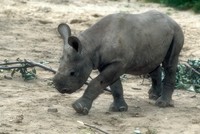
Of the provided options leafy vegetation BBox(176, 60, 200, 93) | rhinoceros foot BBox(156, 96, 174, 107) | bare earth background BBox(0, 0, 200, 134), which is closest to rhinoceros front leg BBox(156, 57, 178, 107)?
rhinoceros foot BBox(156, 96, 174, 107)

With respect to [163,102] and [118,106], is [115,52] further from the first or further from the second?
[163,102]

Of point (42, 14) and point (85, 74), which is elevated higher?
point (85, 74)

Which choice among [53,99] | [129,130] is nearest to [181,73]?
[53,99]

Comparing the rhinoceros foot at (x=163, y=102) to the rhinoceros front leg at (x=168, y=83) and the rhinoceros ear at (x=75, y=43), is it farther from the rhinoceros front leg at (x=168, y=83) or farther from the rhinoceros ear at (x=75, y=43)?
the rhinoceros ear at (x=75, y=43)

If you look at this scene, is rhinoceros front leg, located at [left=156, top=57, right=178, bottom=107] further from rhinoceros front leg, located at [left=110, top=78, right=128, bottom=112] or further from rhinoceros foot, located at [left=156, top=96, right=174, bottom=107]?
rhinoceros front leg, located at [left=110, top=78, right=128, bottom=112]

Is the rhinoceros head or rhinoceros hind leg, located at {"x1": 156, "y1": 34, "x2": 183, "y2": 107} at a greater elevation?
the rhinoceros head

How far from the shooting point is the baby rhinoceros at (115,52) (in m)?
7.95

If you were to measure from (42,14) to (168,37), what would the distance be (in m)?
8.25

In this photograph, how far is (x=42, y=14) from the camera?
16.8 meters

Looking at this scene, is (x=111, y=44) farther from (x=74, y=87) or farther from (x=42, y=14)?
(x=42, y=14)

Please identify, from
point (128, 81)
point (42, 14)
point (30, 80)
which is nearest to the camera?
point (30, 80)

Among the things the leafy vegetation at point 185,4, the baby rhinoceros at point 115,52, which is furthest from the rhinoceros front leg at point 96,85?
the leafy vegetation at point 185,4

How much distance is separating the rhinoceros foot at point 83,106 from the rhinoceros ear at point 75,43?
0.60m

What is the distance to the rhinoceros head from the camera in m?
7.89
